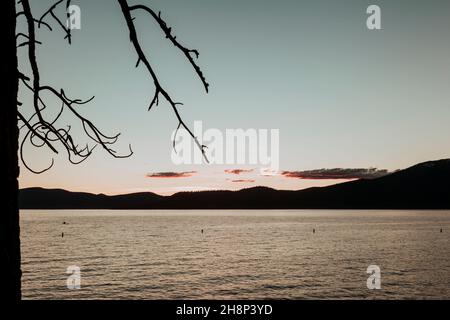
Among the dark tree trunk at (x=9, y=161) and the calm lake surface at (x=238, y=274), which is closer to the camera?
the dark tree trunk at (x=9, y=161)

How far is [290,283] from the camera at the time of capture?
5506 cm

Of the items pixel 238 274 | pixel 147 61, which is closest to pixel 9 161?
pixel 147 61

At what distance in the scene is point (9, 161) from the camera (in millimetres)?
2127

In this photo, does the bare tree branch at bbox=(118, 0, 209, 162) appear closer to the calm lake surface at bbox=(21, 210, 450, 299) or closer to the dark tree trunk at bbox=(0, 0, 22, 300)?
the dark tree trunk at bbox=(0, 0, 22, 300)

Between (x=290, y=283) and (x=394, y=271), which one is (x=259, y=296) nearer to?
(x=290, y=283)

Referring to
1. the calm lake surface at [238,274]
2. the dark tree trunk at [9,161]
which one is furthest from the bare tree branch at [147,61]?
the calm lake surface at [238,274]

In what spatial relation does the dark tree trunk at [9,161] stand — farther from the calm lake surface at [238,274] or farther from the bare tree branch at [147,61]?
the calm lake surface at [238,274]

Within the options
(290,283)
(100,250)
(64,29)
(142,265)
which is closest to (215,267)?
(142,265)

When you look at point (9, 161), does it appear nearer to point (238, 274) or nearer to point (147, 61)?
point (147, 61)

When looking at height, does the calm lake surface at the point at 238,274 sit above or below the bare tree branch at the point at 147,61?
below

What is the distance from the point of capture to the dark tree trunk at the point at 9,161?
6.88 ft

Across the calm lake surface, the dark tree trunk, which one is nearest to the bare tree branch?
the dark tree trunk

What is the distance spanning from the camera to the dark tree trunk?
2096 millimetres
